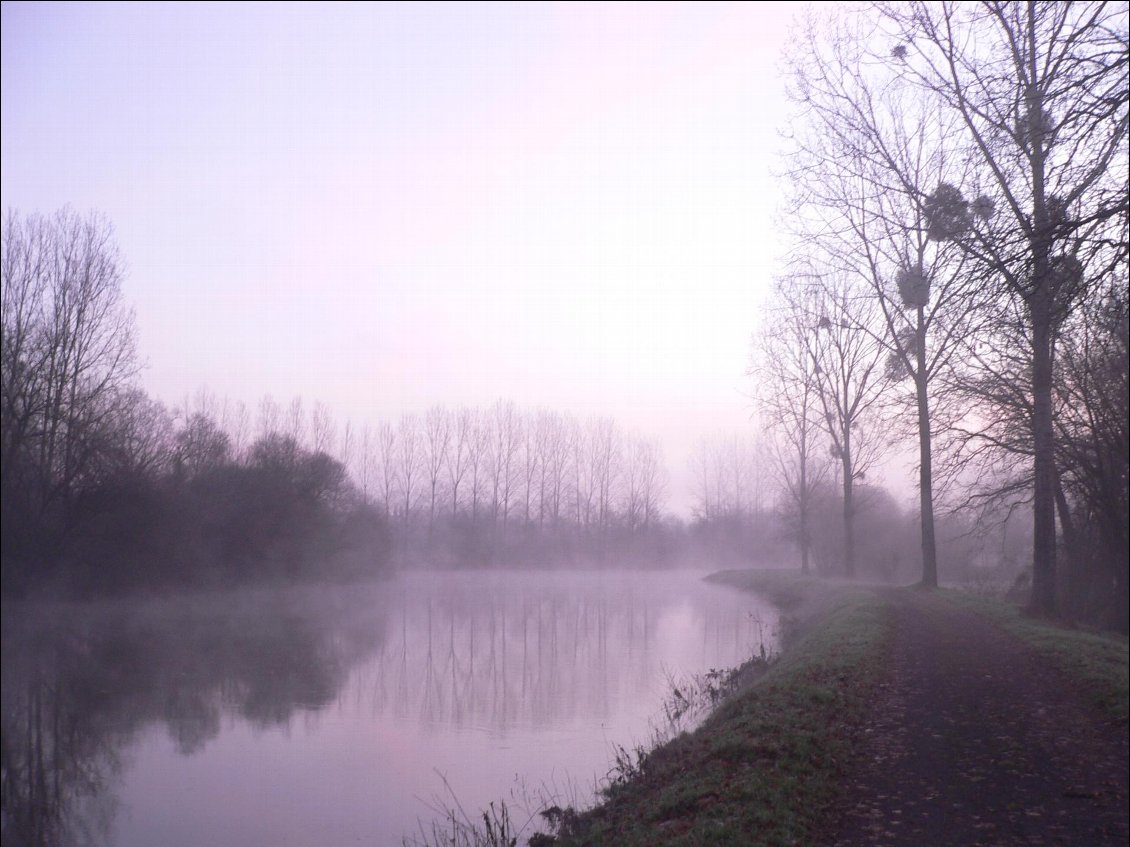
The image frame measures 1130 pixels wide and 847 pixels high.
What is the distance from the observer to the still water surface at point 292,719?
9.57 meters

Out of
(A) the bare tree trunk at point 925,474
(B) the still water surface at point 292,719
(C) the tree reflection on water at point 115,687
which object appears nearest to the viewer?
(C) the tree reflection on water at point 115,687

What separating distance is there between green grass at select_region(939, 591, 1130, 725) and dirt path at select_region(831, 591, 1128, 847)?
123mm

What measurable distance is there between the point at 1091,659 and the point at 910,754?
1946 mm

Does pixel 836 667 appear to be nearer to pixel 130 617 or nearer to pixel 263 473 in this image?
pixel 130 617

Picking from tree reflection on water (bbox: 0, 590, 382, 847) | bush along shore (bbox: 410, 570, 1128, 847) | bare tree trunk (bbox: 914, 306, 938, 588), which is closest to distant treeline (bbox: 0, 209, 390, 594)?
tree reflection on water (bbox: 0, 590, 382, 847)

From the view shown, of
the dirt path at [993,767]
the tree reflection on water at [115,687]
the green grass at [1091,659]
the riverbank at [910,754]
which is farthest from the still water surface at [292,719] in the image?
Result: the green grass at [1091,659]

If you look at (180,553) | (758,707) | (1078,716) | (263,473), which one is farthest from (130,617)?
(263,473)

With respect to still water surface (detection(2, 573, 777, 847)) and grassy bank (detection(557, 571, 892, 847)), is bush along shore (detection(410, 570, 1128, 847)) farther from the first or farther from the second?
still water surface (detection(2, 573, 777, 847))

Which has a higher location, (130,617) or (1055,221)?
(1055,221)

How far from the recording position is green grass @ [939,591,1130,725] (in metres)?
5.20

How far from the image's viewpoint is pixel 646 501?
87625mm

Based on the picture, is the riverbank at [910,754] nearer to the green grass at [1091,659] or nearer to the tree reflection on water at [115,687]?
the green grass at [1091,659]

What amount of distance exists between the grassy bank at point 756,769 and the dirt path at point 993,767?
0.38 meters

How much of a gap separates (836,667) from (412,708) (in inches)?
324
